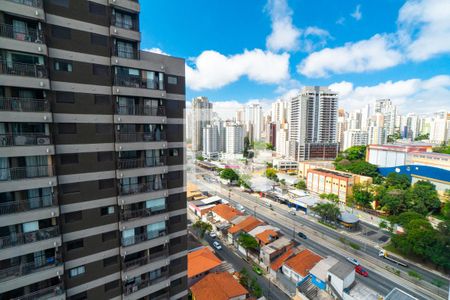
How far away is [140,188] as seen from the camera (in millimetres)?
11711

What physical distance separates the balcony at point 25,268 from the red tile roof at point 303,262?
2410 centimetres

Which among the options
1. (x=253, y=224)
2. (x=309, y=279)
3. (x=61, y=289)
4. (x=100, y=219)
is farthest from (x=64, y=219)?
(x=253, y=224)

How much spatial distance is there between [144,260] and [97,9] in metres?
13.9

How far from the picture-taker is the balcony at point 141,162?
11091mm

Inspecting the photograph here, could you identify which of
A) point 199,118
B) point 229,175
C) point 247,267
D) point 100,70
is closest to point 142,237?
point 100,70

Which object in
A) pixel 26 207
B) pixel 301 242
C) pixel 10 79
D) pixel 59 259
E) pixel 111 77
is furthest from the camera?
pixel 301 242

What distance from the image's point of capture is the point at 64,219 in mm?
9836

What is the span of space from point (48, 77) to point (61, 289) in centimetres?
998

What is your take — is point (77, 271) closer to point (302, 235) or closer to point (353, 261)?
point (353, 261)

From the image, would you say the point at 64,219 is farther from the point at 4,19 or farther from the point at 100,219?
the point at 4,19

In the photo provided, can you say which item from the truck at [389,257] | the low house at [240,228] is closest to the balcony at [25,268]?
the low house at [240,228]

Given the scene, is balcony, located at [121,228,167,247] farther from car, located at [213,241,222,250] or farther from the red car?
the red car

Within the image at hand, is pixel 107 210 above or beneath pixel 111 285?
above

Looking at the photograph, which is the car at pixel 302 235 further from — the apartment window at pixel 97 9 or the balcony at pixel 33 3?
the balcony at pixel 33 3
